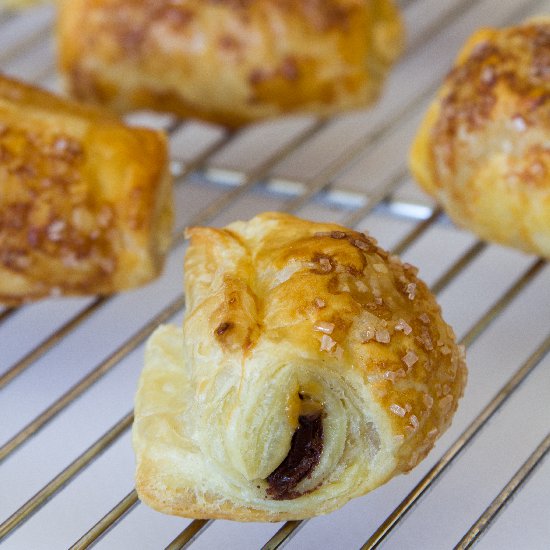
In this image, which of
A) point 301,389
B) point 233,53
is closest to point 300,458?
point 301,389

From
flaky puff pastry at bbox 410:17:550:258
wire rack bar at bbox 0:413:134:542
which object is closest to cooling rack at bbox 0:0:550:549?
wire rack bar at bbox 0:413:134:542

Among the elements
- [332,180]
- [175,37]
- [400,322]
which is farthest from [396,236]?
[400,322]

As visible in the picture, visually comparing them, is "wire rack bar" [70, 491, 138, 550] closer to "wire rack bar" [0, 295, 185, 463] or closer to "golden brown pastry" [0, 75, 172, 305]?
"wire rack bar" [0, 295, 185, 463]

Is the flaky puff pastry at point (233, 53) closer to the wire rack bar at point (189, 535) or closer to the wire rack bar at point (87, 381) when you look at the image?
the wire rack bar at point (87, 381)

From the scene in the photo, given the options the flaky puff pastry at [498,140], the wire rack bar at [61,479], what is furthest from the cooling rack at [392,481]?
the flaky puff pastry at [498,140]

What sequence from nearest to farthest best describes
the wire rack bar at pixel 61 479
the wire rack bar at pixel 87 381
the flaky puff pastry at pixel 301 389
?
1. the flaky puff pastry at pixel 301 389
2. the wire rack bar at pixel 61 479
3. the wire rack bar at pixel 87 381

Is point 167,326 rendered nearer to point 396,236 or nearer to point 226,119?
point 396,236

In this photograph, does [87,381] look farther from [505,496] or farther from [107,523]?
[505,496]
